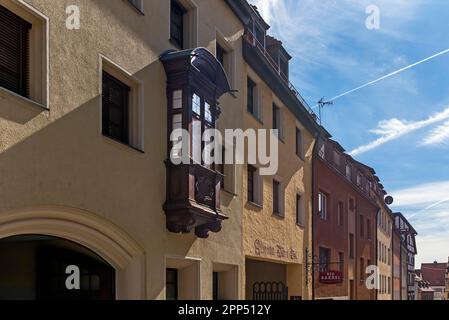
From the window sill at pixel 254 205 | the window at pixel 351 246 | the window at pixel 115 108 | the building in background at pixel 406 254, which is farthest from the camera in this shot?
the building in background at pixel 406 254

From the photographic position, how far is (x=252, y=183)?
1905 centimetres

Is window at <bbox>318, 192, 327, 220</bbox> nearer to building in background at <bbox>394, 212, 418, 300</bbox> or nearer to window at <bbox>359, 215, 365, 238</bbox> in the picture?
window at <bbox>359, 215, 365, 238</bbox>

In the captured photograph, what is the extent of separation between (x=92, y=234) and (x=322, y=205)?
19464 mm

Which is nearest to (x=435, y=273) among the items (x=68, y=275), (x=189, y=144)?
(x=189, y=144)

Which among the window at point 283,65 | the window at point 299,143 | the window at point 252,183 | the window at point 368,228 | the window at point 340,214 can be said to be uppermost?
the window at point 283,65

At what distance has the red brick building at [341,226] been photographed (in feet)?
86.2

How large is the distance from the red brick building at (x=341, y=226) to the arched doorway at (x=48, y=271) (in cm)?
1337

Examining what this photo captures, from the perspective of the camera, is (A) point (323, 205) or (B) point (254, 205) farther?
(A) point (323, 205)

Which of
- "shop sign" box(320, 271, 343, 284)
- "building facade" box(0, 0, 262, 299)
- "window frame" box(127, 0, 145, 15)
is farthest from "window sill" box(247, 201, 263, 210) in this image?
"window frame" box(127, 0, 145, 15)

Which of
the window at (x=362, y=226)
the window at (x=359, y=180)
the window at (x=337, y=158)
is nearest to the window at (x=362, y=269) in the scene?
the window at (x=362, y=226)

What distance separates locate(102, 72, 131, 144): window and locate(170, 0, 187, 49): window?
278 cm

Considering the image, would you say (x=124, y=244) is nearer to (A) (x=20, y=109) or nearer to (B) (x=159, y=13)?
(A) (x=20, y=109)

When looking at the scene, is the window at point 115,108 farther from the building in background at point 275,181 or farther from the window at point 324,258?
the window at point 324,258

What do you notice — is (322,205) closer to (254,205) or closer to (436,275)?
(254,205)
